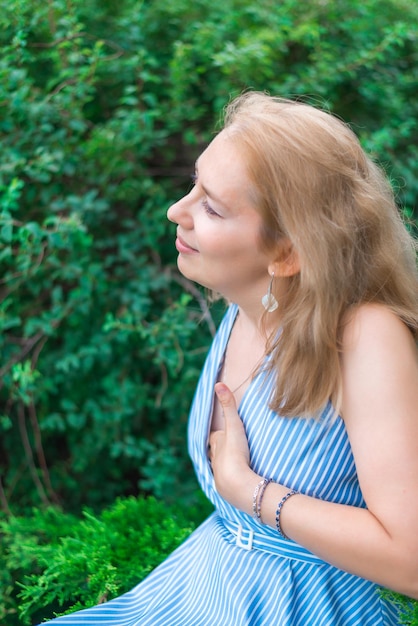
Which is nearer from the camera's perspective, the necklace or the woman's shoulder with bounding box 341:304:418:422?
the woman's shoulder with bounding box 341:304:418:422

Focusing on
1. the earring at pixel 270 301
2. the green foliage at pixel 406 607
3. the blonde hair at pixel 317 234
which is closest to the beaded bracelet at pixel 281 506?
the blonde hair at pixel 317 234

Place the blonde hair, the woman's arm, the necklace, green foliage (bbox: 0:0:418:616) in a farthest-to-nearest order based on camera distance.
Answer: green foliage (bbox: 0:0:418:616) → the necklace → the blonde hair → the woman's arm

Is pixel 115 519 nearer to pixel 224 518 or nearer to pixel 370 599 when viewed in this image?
pixel 224 518

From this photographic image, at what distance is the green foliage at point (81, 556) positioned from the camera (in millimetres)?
1983

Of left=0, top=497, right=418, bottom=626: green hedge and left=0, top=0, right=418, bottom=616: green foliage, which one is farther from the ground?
left=0, top=0, right=418, bottom=616: green foliage

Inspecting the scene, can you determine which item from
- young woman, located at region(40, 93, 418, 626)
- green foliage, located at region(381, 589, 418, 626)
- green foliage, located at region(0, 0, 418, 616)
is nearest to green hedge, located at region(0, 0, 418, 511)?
Result: green foliage, located at region(0, 0, 418, 616)

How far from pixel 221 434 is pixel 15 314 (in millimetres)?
1197

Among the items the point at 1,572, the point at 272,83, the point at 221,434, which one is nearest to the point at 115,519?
the point at 1,572

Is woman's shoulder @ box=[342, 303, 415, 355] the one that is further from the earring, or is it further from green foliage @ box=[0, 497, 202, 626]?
green foliage @ box=[0, 497, 202, 626]

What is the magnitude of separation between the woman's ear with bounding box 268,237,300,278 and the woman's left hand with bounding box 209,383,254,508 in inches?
13.2

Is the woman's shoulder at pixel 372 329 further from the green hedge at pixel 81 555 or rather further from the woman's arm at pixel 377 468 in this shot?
the green hedge at pixel 81 555

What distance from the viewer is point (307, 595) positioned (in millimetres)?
1636

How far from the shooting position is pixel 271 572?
1665 millimetres

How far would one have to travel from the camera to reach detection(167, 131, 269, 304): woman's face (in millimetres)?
1566
